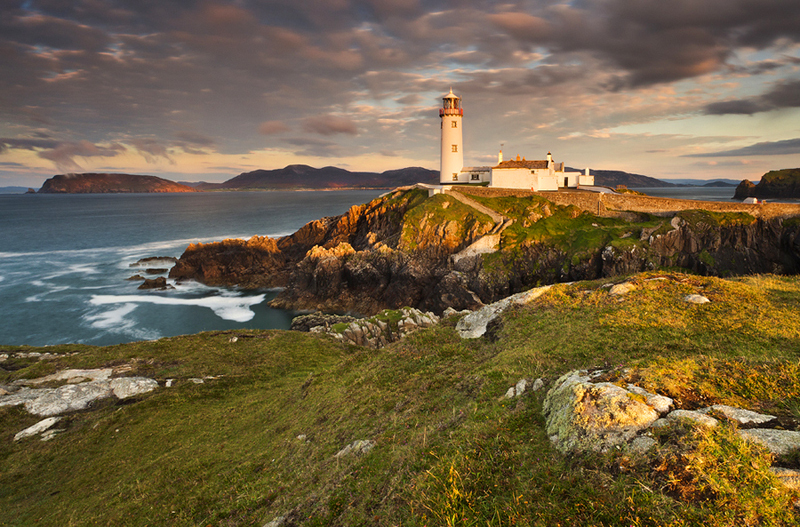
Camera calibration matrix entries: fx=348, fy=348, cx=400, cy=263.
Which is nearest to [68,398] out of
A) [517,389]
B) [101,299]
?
[517,389]

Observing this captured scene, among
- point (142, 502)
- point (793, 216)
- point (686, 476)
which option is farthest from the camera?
point (793, 216)

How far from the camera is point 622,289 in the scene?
16.9 meters

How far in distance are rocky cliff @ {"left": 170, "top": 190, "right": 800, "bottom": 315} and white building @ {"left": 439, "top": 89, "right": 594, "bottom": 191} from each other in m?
7.00

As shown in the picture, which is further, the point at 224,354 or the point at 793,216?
the point at 793,216

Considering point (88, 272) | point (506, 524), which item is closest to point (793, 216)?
point (506, 524)

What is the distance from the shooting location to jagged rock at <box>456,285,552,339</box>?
19.0 m

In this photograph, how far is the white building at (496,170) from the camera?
66.5 m

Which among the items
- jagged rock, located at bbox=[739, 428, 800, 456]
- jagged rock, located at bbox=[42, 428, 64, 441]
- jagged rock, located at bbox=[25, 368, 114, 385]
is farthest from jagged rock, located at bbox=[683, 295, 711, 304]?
jagged rock, located at bbox=[25, 368, 114, 385]

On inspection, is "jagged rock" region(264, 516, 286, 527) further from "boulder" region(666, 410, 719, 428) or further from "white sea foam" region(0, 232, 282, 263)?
"white sea foam" region(0, 232, 282, 263)

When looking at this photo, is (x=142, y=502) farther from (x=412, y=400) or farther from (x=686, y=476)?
(x=686, y=476)

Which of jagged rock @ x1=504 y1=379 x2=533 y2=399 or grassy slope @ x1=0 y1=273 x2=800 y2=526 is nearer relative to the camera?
grassy slope @ x1=0 y1=273 x2=800 y2=526

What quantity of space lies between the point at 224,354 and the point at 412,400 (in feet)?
59.5

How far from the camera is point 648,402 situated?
6977mm

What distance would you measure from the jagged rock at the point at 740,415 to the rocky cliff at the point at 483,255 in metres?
38.1
